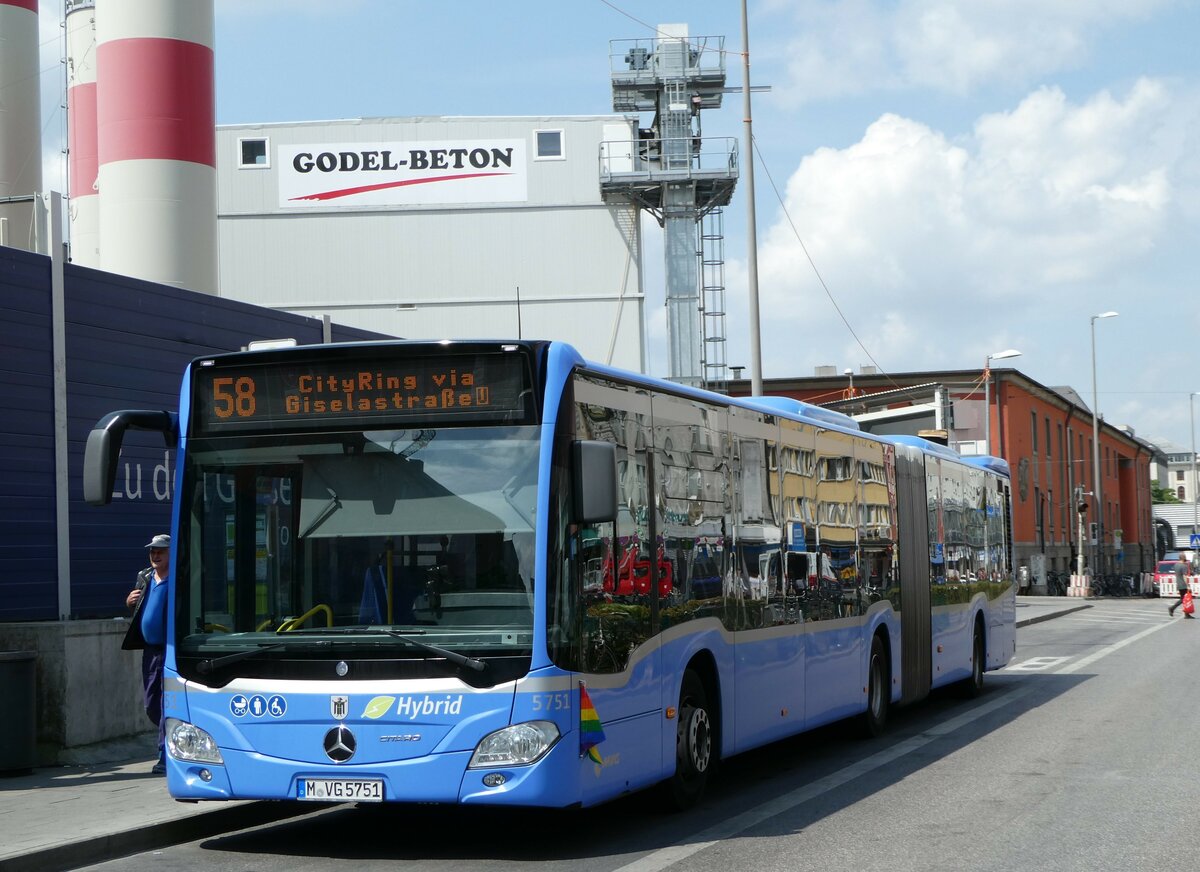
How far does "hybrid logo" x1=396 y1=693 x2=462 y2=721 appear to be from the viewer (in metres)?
7.70

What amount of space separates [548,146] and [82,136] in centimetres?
1955

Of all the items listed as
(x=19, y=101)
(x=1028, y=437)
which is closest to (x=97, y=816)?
(x=19, y=101)

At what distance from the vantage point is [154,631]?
35.2 ft

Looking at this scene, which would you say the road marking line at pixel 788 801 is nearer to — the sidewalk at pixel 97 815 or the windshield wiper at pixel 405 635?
the windshield wiper at pixel 405 635

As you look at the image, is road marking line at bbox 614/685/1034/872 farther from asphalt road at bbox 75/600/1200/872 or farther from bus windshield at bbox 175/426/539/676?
bus windshield at bbox 175/426/539/676

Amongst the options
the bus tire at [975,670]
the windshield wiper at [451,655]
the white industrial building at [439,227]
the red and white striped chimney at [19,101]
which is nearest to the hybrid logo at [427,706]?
the windshield wiper at [451,655]

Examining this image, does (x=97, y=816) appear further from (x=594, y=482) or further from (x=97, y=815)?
(x=594, y=482)

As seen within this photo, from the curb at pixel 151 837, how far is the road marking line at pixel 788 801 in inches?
80.2

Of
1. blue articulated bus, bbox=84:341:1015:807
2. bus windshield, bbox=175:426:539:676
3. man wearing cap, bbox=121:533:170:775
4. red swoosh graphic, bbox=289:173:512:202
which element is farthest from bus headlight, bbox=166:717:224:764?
red swoosh graphic, bbox=289:173:512:202

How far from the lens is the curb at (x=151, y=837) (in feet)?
25.6

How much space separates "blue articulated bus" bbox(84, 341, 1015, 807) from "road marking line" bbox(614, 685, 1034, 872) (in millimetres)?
430

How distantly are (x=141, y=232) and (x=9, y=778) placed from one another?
526 inches

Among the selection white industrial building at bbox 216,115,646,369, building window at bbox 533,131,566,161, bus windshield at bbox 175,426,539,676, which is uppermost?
building window at bbox 533,131,566,161

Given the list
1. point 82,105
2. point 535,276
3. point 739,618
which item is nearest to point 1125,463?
point 535,276
